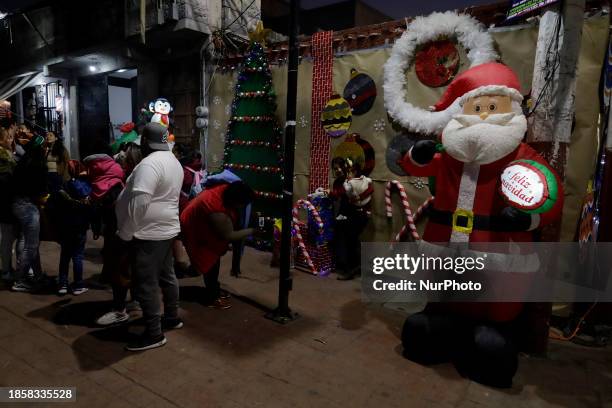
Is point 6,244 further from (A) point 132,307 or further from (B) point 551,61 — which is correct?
(B) point 551,61

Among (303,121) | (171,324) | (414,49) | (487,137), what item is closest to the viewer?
(487,137)

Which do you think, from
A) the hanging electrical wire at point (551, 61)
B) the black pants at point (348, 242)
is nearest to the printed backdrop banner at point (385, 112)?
the black pants at point (348, 242)

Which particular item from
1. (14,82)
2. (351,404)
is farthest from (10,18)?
(351,404)

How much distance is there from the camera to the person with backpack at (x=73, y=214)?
4.41 m

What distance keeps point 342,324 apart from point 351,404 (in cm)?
136

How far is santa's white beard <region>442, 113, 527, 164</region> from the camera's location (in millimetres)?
3049

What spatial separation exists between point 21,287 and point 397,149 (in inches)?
195

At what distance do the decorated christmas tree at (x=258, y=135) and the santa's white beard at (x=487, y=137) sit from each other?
396 cm

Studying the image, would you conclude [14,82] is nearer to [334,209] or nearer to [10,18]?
[10,18]

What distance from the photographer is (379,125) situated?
571cm

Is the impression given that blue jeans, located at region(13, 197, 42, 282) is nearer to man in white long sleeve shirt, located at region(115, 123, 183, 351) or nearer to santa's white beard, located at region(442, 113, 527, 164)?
man in white long sleeve shirt, located at region(115, 123, 183, 351)

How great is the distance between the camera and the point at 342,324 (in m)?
4.21

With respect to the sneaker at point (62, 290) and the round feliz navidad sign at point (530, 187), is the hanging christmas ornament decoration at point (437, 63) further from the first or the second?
A: the sneaker at point (62, 290)

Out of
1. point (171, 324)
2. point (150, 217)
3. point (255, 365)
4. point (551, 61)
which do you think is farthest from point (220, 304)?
point (551, 61)
